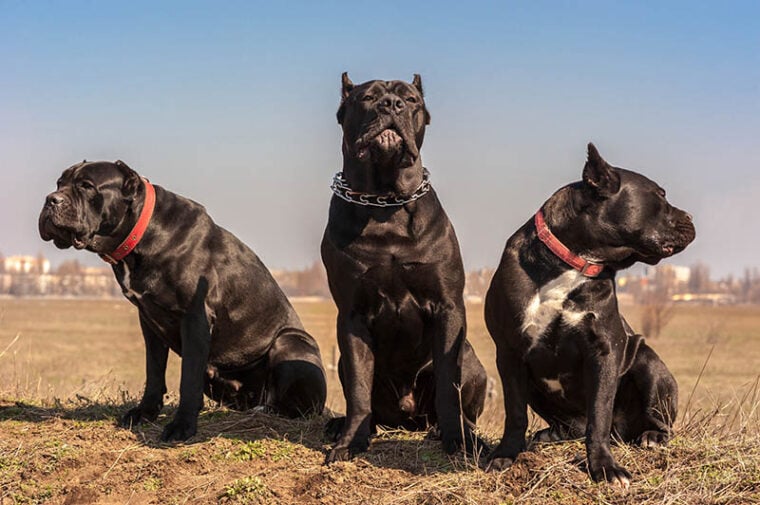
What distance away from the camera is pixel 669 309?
Answer: 49688mm

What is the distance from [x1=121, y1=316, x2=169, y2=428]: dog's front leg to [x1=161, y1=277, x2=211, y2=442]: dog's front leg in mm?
437

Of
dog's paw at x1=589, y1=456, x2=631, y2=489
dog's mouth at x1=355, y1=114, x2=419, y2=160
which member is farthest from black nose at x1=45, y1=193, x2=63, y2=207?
dog's paw at x1=589, y1=456, x2=631, y2=489

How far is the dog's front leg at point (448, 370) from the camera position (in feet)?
17.6

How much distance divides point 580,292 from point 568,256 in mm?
206

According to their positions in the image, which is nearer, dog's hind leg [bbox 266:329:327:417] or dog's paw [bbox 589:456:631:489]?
dog's paw [bbox 589:456:631:489]

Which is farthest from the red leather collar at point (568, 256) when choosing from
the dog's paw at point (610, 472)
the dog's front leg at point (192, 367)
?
the dog's front leg at point (192, 367)

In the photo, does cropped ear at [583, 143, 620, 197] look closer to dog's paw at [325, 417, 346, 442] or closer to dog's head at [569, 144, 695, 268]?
dog's head at [569, 144, 695, 268]

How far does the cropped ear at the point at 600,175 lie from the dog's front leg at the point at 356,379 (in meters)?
1.68

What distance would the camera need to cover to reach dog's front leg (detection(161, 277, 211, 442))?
573cm

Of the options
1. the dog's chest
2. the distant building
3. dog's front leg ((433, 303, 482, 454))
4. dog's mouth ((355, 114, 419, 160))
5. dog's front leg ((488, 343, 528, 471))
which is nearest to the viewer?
dog's front leg ((488, 343, 528, 471))

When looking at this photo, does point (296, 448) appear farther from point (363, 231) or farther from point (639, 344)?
point (639, 344)

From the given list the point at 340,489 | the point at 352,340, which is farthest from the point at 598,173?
the point at 340,489

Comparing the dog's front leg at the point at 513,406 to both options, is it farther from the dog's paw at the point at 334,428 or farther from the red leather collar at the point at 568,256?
the dog's paw at the point at 334,428

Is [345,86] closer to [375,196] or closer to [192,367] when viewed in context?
[375,196]
